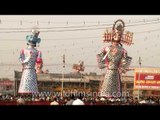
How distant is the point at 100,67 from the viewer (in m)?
22.2

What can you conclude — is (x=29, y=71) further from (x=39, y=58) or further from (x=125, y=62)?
(x=125, y=62)

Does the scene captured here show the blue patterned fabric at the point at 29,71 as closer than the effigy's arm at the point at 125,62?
Yes

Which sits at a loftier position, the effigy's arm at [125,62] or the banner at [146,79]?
the effigy's arm at [125,62]

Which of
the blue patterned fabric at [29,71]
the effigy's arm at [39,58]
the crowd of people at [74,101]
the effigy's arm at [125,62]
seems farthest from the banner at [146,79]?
the crowd of people at [74,101]

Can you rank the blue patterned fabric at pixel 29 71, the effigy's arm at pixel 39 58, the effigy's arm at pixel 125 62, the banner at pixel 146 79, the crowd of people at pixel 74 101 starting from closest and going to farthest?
the crowd of people at pixel 74 101 < the blue patterned fabric at pixel 29 71 < the effigy's arm at pixel 39 58 < the effigy's arm at pixel 125 62 < the banner at pixel 146 79

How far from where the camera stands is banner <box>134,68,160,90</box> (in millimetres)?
26328

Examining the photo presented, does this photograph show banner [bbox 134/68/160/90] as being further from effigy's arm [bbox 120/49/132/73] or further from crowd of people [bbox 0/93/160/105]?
crowd of people [bbox 0/93/160/105]

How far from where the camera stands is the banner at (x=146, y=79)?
2633 cm

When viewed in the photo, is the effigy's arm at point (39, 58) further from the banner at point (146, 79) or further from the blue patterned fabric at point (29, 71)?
the banner at point (146, 79)

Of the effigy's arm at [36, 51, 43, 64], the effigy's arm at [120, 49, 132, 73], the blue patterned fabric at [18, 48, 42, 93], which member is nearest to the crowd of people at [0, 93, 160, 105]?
the blue patterned fabric at [18, 48, 42, 93]

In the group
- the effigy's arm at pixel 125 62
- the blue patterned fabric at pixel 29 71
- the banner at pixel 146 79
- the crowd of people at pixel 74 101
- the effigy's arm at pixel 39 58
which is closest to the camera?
the crowd of people at pixel 74 101

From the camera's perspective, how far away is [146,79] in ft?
86.8

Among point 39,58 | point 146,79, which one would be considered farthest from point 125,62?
point 146,79

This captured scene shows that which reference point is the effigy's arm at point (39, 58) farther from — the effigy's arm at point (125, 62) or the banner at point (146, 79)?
the banner at point (146, 79)
